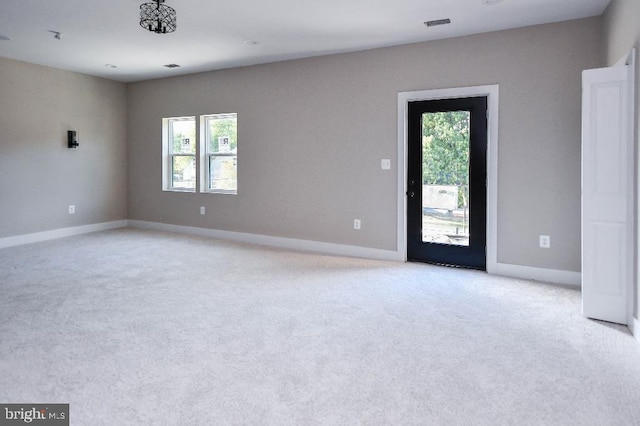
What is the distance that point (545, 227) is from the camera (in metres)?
4.31

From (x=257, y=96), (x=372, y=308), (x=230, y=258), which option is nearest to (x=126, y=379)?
(x=372, y=308)

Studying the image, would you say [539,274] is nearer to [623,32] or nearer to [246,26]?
[623,32]

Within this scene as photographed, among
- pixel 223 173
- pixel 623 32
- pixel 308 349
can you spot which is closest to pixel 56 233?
pixel 223 173

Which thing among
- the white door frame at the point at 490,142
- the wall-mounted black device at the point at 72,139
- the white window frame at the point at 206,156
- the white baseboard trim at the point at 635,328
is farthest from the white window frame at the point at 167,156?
the white baseboard trim at the point at 635,328

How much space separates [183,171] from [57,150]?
71.7 inches

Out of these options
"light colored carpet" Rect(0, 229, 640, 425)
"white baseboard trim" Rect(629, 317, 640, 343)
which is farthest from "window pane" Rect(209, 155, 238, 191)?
"white baseboard trim" Rect(629, 317, 640, 343)

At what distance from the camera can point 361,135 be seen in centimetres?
529

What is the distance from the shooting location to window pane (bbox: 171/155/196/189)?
23.1ft

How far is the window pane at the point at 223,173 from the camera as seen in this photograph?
6.59 meters

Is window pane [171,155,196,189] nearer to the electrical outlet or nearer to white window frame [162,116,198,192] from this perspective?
white window frame [162,116,198,192]

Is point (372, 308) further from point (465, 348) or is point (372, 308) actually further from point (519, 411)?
point (519, 411)

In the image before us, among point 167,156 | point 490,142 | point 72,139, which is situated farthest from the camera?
point 167,156

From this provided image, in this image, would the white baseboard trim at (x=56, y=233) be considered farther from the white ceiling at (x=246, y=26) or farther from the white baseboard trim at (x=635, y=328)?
the white baseboard trim at (x=635, y=328)

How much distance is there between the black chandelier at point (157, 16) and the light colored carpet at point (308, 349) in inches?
89.5
